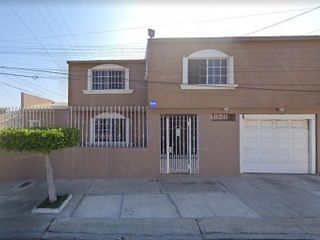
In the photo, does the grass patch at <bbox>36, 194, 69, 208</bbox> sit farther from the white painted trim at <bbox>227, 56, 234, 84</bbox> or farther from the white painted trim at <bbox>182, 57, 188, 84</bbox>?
the white painted trim at <bbox>227, 56, 234, 84</bbox>

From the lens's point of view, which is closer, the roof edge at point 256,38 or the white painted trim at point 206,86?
the white painted trim at point 206,86

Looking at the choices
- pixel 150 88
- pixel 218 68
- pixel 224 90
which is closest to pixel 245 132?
pixel 224 90

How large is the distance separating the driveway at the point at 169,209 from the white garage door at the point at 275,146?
1.26m

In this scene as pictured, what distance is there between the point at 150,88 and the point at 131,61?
4.63 m

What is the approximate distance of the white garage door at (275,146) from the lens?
441 inches

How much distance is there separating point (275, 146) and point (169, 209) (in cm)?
627

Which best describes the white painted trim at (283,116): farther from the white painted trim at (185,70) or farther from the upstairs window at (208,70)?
the white painted trim at (185,70)

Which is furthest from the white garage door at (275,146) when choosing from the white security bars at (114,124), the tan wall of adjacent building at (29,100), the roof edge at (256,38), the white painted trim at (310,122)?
the tan wall of adjacent building at (29,100)

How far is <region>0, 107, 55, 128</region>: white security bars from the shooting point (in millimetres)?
10258

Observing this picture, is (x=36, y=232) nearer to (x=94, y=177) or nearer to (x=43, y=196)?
(x=43, y=196)

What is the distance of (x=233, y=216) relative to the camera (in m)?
6.28

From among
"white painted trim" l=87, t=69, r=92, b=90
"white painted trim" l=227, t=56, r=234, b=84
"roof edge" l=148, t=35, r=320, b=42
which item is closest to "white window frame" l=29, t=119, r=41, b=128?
"white painted trim" l=87, t=69, r=92, b=90

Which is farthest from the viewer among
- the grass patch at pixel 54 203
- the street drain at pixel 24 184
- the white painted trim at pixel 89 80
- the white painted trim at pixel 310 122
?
the white painted trim at pixel 89 80

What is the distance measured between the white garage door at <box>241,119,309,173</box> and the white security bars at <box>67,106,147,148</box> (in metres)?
4.01
